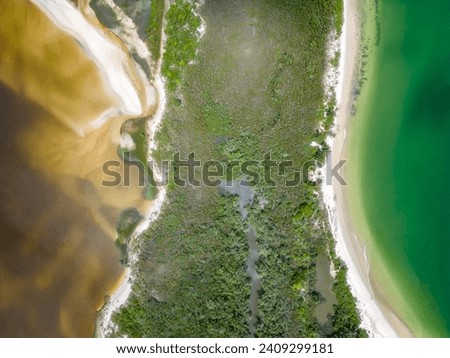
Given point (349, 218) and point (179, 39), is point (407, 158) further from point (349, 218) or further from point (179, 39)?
point (179, 39)

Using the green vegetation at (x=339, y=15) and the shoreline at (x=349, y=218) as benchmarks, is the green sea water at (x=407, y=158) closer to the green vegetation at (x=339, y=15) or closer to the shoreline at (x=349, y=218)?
the shoreline at (x=349, y=218)

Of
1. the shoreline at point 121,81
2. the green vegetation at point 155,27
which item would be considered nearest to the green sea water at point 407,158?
the shoreline at point 121,81

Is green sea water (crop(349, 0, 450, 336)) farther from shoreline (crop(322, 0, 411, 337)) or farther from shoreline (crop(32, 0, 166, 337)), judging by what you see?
shoreline (crop(32, 0, 166, 337))

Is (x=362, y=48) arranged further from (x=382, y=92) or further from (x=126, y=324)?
(x=126, y=324)

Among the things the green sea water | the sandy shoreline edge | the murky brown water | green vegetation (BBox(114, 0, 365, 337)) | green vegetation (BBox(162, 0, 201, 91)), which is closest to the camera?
green vegetation (BBox(114, 0, 365, 337))

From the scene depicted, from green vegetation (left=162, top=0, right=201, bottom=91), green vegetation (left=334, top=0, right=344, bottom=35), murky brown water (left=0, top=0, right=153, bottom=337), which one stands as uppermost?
green vegetation (left=334, top=0, right=344, bottom=35)

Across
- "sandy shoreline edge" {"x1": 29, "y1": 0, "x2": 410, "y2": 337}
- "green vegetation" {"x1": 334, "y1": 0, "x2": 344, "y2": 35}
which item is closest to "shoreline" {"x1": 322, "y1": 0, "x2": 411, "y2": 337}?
"sandy shoreline edge" {"x1": 29, "y1": 0, "x2": 410, "y2": 337}
